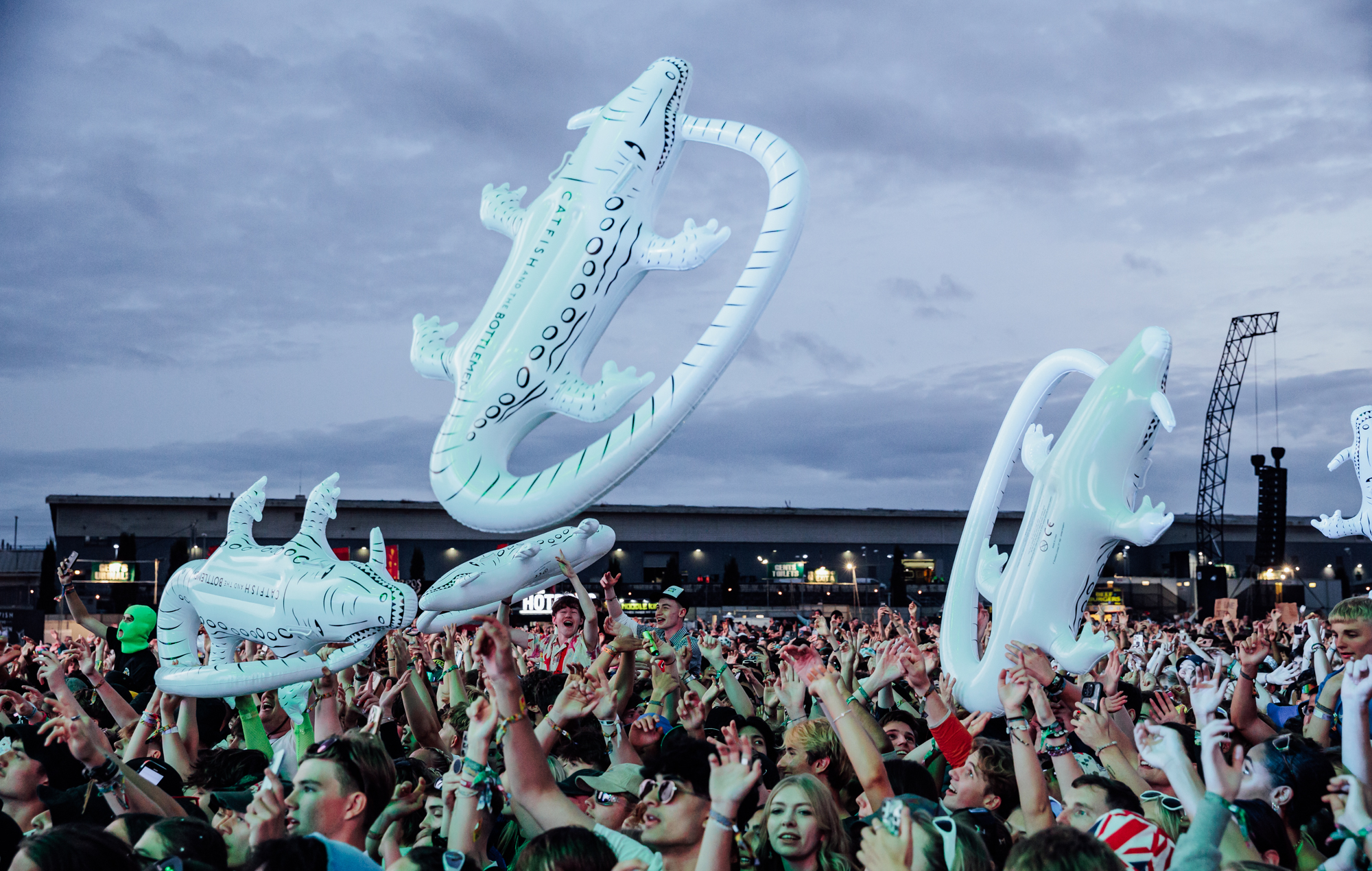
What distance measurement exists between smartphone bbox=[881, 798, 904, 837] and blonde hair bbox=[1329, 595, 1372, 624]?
353 cm

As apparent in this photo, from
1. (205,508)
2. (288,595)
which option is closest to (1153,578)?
(205,508)

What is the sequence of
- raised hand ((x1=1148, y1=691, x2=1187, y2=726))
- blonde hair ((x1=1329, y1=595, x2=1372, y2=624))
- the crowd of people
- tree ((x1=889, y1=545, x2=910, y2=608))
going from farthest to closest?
tree ((x1=889, y1=545, x2=910, y2=608))
blonde hair ((x1=1329, y1=595, x2=1372, y2=624))
raised hand ((x1=1148, y1=691, x2=1187, y2=726))
the crowd of people

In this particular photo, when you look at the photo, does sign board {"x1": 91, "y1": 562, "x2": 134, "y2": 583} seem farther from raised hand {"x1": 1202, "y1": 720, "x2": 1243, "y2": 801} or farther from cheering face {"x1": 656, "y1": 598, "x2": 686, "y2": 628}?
raised hand {"x1": 1202, "y1": 720, "x2": 1243, "y2": 801}

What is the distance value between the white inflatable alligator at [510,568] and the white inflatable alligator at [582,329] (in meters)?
0.22

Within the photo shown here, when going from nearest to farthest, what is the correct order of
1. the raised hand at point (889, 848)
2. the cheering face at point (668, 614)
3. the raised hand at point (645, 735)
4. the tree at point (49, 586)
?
1. the raised hand at point (889, 848)
2. the raised hand at point (645, 735)
3. the cheering face at point (668, 614)
4. the tree at point (49, 586)

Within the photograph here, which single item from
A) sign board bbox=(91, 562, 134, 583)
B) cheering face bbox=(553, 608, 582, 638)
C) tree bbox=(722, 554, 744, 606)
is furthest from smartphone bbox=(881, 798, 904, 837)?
tree bbox=(722, 554, 744, 606)

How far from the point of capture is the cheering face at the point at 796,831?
306cm

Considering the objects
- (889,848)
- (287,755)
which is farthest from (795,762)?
(287,755)

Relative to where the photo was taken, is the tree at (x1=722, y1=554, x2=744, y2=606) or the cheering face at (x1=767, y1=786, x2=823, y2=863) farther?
the tree at (x1=722, y1=554, x2=744, y2=606)

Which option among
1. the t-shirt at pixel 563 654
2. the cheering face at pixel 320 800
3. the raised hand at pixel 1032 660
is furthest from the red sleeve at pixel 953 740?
the cheering face at pixel 320 800

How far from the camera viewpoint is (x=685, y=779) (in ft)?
11.0

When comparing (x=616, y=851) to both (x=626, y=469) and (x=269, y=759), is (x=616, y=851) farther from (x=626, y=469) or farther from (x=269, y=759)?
(x=269, y=759)

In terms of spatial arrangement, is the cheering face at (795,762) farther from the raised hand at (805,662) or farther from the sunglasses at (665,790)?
the sunglasses at (665,790)

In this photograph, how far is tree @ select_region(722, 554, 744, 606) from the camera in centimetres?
3997
